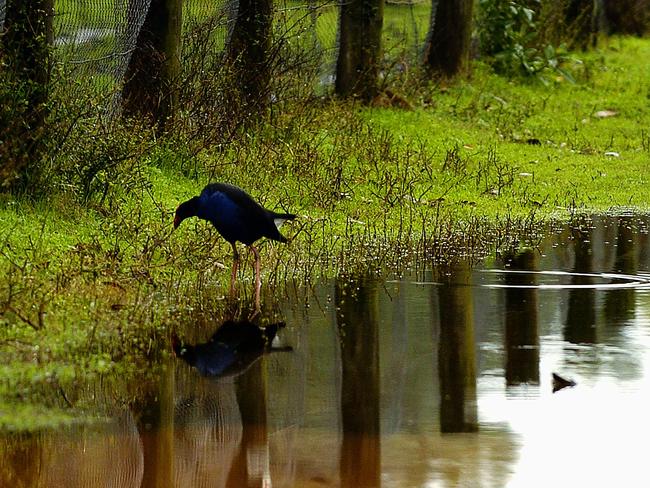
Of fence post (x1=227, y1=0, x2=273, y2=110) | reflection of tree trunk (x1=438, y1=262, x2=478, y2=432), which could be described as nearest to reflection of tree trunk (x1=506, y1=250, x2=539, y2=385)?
reflection of tree trunk (x1=438, y1=262, x2=478, y2=432)

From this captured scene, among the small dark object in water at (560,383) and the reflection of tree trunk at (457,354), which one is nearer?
the reflection of tree trunk at (457,354)

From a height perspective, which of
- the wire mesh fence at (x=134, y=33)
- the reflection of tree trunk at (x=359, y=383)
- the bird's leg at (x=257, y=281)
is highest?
the wire mesh fence at (x=134, y=33)

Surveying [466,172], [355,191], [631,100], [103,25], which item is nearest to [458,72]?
[631,100]

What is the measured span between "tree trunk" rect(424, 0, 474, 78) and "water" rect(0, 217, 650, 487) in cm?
1117

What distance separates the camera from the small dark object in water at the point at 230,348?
7.34 m

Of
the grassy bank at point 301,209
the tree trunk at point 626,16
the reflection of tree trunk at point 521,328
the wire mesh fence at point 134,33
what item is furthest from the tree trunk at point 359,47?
the tree trunk at point 626,16

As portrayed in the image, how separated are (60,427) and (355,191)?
7.40 metres

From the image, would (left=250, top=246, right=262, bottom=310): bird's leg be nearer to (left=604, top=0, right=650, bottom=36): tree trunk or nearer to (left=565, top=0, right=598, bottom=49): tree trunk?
(left=565, top=0, right=598, bottom=49): tree trunk

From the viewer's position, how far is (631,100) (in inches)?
832

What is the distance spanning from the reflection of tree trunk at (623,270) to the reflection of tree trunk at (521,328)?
0.47m

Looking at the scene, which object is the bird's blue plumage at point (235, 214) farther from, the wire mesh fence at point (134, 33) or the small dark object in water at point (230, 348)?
the wire mesh fence at point (134, 33)

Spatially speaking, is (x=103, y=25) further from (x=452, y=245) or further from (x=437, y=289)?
(x=437, y=289)

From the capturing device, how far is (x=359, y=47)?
17.7 m

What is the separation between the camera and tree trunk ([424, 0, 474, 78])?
66.2 feet
